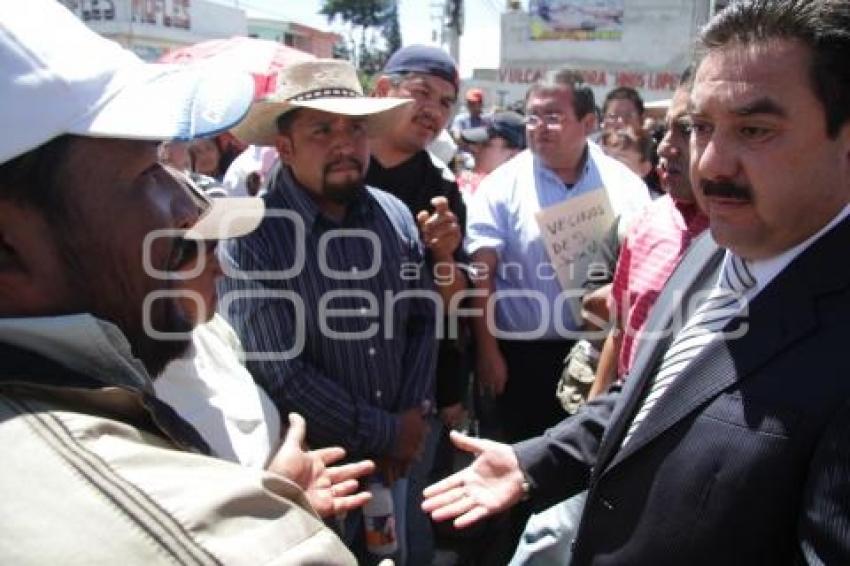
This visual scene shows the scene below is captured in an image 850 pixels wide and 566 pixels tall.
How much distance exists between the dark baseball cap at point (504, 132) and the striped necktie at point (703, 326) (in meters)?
4.35

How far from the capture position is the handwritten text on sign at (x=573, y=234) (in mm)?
2961

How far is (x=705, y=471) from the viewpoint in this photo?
Answer: 127cm

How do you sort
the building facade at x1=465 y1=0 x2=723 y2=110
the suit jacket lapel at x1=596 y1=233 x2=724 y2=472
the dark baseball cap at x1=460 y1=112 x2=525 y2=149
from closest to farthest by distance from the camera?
1. the suit jacket lapel at x1=596 y1=233 x2=724 y2=472
2. the dark baseball cap at x1=460 y1=112 x2=525 y2=149
3. the building facade at x1=465 y1=0 x2=723 y2=110

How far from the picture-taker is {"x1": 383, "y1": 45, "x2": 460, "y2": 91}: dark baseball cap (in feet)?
10.3

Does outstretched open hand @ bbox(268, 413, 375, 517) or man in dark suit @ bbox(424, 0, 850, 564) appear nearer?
man in dark suit @ bbox(424, 0, 850, 564)

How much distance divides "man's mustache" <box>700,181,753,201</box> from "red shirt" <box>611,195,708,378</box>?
0.77 meters

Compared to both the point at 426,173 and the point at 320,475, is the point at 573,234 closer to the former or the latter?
A: the point at 426,173

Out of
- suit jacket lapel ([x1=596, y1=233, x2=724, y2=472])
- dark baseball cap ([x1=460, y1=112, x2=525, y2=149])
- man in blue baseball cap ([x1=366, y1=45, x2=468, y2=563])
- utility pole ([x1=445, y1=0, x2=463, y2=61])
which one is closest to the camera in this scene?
suit jacket lapel ([x1=596, y1=233, x2=724, y2=472])

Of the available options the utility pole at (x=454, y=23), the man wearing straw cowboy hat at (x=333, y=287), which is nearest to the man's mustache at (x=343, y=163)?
the man wearing straw cowboy hat at (x=333, y=287)

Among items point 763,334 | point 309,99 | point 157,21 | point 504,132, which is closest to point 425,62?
point 309,99

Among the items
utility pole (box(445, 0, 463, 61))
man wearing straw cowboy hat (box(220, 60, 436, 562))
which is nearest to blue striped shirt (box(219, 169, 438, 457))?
man wearing straw cowboy hat (box(220, 60, 436, 562))

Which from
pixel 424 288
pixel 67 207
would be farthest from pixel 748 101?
pixel 424 288

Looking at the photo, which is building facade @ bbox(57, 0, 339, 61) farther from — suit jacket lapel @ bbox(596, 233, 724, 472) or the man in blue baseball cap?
suit jacket lapel @ bbox(596, 233, 724, 472)

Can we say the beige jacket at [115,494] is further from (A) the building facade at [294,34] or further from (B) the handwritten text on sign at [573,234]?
(A) the building facade at [294,34]
